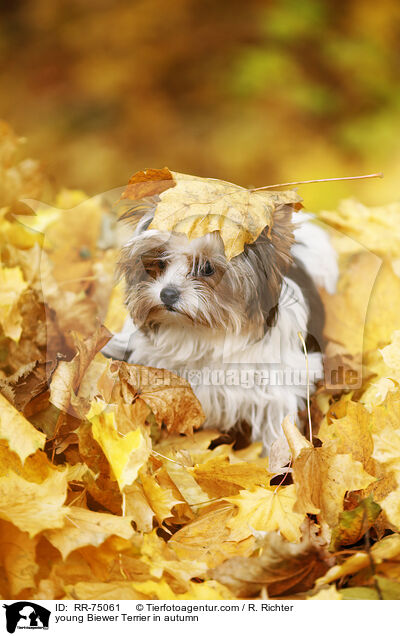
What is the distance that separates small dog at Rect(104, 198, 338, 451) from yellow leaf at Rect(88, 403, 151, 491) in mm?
191

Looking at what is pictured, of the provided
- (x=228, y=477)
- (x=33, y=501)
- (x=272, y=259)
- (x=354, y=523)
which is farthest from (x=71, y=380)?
(x=354, y=523)

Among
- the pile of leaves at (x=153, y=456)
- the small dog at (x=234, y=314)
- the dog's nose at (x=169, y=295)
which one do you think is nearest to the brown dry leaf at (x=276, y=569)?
the pile of leaves at (x=153, y=456)

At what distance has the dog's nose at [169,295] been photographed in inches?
43.1

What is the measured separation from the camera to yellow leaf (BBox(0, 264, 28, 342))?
1.25 meters

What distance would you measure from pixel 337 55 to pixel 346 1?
100 mm

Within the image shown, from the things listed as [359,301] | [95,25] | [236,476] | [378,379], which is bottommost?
[236,476]

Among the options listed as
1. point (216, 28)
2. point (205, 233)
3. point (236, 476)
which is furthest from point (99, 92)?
point (236, 476)

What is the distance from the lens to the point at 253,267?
1104 millimetres

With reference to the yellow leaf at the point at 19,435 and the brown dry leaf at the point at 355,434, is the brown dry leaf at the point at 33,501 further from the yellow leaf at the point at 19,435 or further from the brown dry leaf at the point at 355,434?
the brown dry leaf at the point at 355,434

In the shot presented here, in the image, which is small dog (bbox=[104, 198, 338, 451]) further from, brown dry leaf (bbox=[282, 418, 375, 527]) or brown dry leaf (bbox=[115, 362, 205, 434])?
brown dry leaf (bbox=[282, 418, 375, 527])

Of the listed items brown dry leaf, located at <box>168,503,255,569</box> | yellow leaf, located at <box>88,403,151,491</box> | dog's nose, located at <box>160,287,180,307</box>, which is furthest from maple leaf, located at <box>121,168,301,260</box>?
brown dry leaf, located at <box>168,503,255,569</box>

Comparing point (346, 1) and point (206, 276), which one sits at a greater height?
point (346, 1)

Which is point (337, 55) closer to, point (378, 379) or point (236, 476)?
point (378, 379)

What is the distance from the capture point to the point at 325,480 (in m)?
1.01
